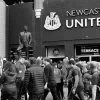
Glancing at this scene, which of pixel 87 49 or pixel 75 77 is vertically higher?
pixel 87 49

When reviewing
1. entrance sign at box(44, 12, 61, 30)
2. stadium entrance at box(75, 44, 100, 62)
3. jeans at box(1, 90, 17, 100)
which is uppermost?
entrance sign at box(44, 12, 61, 30)

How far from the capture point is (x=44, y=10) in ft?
64.3

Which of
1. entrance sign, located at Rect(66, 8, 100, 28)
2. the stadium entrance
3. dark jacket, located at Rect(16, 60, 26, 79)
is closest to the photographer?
dark jacket, located at Rect(16, 60, 26, 79)

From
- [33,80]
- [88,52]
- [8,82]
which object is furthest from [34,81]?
[88,52]

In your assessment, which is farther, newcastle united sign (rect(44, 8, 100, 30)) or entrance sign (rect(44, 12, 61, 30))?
entrance sign (rect(44, 12, 61, 30))

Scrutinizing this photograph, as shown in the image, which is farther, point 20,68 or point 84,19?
point 84,19

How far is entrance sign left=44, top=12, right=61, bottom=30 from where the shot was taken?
19141 millimetres

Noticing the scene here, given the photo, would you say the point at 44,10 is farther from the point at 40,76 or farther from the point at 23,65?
the point at 40,76

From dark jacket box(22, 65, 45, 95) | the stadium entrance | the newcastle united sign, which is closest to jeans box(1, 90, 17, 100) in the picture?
dark jacket box(22, 65, 45, 95)

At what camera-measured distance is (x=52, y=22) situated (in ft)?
63.3

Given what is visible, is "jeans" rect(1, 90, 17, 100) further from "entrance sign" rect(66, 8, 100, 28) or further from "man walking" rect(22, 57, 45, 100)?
"entrance sign" rect(66, 8, 100, 28)

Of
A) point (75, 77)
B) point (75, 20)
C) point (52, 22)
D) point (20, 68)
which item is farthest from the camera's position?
point (52, 22)

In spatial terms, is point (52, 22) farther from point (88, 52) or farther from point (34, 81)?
point (34, 81)

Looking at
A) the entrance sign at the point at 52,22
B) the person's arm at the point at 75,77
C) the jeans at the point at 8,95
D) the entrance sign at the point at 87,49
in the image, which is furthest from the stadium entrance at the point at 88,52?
the jeans at the point at 8,95
